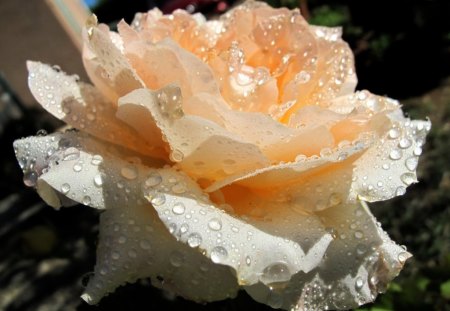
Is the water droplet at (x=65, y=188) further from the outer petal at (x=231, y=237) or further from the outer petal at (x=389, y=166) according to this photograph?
the outer petal at (x=389, y=166)

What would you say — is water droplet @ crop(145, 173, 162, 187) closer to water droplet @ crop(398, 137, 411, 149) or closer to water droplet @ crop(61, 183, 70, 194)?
water droplet @ crop(61, 183, 70, 194)

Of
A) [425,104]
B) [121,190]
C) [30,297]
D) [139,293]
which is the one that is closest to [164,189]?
[121,190]

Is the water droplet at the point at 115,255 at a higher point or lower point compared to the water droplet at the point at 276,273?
higher

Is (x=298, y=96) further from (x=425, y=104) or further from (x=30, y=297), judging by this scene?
(x=425, y=104)

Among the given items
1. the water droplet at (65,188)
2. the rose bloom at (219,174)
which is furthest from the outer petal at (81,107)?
the water droplet at (65,188)

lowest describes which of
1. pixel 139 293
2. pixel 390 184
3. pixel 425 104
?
pixel 425 104
